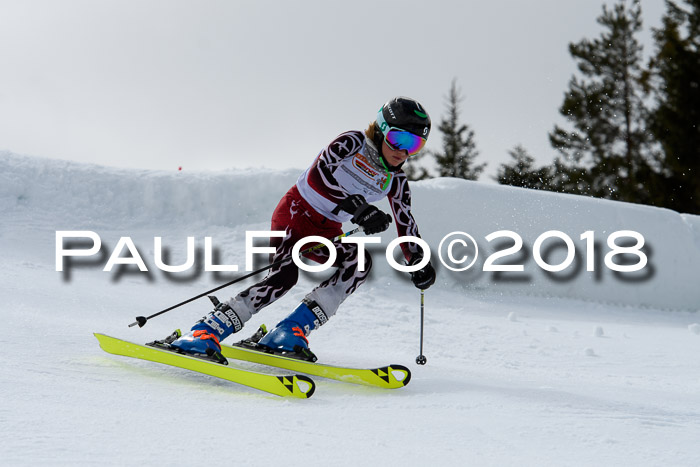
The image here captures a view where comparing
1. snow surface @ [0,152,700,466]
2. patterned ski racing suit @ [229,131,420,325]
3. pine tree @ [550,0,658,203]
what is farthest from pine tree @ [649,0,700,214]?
patterned ski racing suit @ [229,131,420,325]

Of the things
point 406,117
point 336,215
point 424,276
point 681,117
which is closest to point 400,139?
point 406,117

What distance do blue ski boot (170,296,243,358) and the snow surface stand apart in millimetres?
150

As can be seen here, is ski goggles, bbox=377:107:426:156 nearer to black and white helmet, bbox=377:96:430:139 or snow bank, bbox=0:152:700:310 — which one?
black and white helmet, bbox=377:96:430:139

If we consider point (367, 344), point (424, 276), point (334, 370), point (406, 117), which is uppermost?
point (406, 117)

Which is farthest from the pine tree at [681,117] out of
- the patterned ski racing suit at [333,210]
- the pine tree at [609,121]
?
the patterned ski racing suit at [333,210]

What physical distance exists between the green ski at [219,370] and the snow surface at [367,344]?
2.4 inches

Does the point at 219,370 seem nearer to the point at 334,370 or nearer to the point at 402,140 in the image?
the point at 334,370

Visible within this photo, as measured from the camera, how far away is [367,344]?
17.4 ft

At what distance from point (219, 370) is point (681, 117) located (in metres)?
21.9

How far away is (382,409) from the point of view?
2762 millimetres

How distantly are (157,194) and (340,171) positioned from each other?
242 inches

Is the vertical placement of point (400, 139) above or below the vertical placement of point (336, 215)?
above

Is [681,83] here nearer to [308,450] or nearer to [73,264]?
[73,264]

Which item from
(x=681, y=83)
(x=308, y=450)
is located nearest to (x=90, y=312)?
A: (x=308, y=450)
